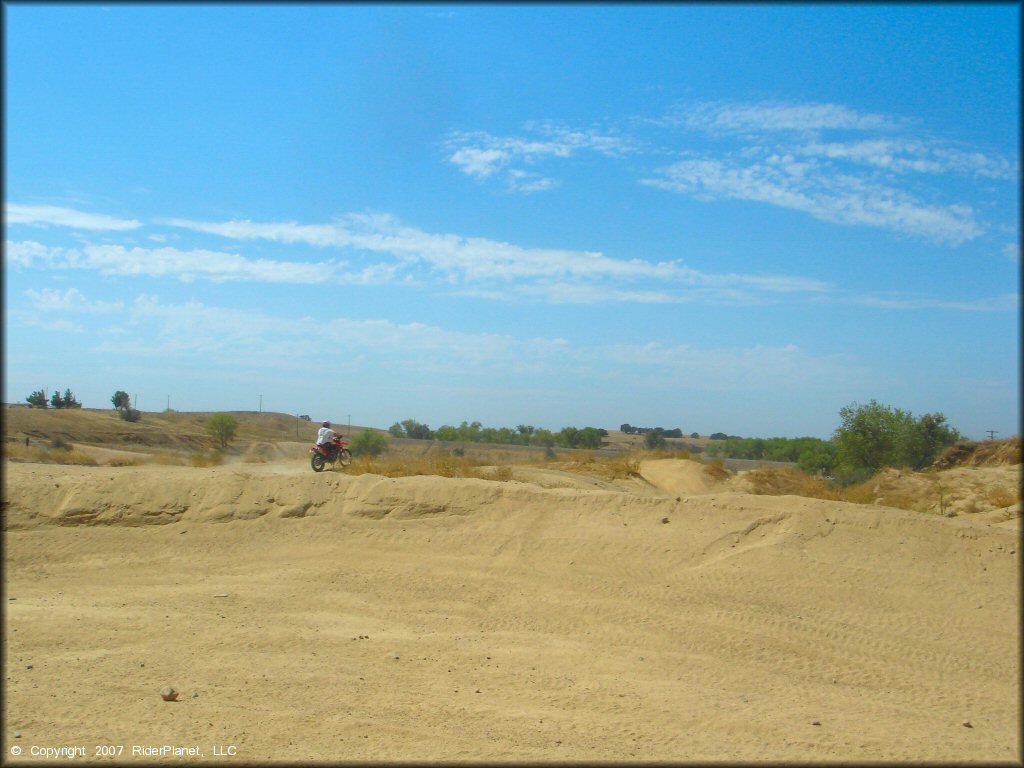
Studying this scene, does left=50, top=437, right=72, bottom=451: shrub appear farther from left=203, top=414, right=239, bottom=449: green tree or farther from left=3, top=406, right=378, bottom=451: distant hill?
left=203, top=414, right=239, bottom=449: green tree

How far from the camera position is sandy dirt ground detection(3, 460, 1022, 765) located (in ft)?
23.2

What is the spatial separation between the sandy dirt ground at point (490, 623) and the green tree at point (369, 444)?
13.7 meters

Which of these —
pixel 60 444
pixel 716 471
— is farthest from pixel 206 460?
pixel 716 471

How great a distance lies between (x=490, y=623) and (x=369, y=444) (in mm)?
22129

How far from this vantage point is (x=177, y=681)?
862cm

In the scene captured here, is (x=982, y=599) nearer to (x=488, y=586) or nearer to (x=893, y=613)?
(x=893, y=613)

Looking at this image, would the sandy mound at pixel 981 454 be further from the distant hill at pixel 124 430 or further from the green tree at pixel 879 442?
the distant hill at pixel 124 430

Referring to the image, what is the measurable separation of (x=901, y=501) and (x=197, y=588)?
13774mm

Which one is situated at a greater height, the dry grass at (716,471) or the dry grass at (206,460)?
the dry grass at (716,471)

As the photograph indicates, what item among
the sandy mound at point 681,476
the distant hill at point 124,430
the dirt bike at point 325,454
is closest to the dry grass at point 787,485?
the sandy mound at point 681,476

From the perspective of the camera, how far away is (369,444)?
1300 inches

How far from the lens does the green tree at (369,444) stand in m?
32.3

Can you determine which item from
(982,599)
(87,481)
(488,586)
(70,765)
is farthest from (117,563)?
(982,599)

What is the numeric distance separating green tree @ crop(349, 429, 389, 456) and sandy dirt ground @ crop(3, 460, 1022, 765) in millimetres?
13691
